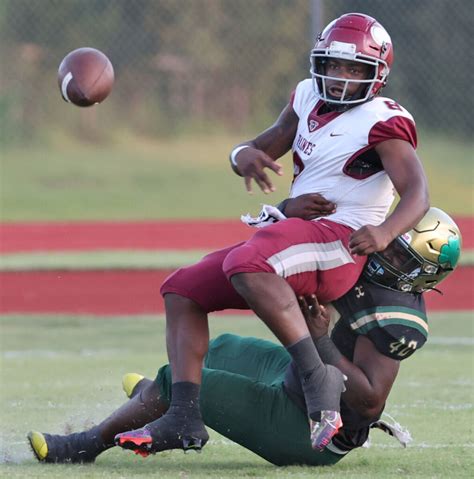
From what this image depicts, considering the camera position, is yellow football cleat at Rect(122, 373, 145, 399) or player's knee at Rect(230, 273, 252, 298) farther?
yellow football cleat at Rect(122, 373, 145, 399)

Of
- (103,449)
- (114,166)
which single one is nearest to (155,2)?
(114,166)

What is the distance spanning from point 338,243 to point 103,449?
4.34 ft

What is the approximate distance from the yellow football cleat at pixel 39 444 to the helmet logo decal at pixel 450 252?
1.78 metres

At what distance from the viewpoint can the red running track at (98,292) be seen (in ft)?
37.9

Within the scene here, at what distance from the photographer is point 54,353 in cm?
871

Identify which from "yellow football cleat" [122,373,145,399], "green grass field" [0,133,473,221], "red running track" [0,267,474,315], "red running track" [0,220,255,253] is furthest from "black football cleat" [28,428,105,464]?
"green grass field" [0,133,473,221]

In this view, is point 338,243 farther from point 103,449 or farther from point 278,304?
point 103,449

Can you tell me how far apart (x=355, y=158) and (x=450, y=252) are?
0.54 m

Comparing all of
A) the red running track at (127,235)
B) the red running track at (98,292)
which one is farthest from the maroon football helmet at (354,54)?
the red running track at (127,235)

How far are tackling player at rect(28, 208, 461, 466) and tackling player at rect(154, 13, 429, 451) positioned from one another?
15 centimetres

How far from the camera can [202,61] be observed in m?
19.0

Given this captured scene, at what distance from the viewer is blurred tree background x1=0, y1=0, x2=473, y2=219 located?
1797 cm

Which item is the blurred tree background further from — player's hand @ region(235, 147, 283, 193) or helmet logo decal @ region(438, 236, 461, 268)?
helmet logo decal @ region(438, 236, 461, 268)

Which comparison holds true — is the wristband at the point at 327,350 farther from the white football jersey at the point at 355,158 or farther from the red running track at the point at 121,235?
the red running track at the point at 121,235
